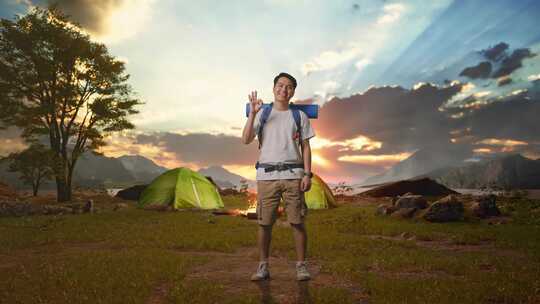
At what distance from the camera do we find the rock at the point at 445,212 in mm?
14945

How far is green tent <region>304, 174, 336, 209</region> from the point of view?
22.1 m

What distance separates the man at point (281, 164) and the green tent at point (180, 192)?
15760mm

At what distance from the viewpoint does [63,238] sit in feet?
37.8

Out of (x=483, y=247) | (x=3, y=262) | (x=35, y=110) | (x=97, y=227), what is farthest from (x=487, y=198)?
(x=35, y=110)

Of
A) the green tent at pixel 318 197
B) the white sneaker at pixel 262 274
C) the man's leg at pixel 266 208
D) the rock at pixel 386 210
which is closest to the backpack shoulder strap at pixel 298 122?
the man's leg at pixel 266 208

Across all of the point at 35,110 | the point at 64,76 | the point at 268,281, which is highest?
the point at 64,76

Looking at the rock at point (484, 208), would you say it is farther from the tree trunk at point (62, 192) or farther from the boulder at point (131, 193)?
the tree trunk at point (62, 192)

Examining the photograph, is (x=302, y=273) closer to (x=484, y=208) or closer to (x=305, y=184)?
(x=305, y=184)

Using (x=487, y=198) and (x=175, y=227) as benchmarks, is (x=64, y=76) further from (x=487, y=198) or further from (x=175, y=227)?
(x=487, y=198)

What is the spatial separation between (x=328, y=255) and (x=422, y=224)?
23.8 feet

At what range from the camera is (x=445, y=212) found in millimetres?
14984

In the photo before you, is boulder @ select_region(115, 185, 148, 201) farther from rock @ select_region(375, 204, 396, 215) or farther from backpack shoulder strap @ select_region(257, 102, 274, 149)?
backpack shoulder strap @ select_region(257, 102, 274, 149)

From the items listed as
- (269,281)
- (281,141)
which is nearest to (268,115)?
(281,141)

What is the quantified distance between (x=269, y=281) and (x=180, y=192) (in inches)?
645
